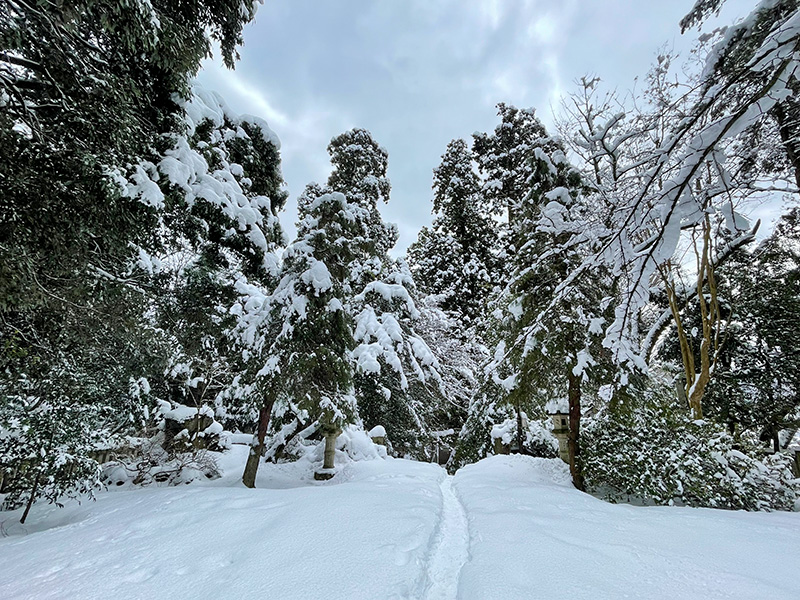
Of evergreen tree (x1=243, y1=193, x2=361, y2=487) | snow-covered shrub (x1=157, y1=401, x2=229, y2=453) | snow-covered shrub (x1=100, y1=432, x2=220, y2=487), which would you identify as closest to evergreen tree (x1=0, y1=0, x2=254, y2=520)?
evergreen tree (x1=243, y1=193, x2=361, y2=487)

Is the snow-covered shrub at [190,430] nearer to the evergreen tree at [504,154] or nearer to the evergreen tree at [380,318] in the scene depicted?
the evergreen tree at [380,318]

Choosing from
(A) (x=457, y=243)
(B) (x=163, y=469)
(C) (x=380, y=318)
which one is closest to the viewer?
(B) (x=163, y=469)

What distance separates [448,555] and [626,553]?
48.0 inches

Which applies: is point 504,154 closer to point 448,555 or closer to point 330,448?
point 330,448

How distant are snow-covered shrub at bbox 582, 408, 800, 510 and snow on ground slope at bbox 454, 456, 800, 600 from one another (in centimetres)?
67

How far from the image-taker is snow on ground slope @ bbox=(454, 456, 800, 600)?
1887 millimetres

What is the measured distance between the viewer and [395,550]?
2.40m

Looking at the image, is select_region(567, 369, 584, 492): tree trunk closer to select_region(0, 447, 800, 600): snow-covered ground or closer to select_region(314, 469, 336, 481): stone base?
select_region(0, 447, 800, 600): snow-covered ground

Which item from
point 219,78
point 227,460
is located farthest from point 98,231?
point 227,460

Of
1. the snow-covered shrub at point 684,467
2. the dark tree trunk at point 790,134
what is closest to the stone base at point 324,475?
the snow-covered shrub at point 684,467

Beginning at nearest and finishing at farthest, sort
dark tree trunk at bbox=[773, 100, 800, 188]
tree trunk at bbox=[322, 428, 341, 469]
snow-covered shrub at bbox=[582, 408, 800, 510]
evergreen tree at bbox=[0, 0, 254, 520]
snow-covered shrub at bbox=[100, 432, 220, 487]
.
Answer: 1. evergreen tree at bbox=[0, 0, 254, 520]
2. dark tree trunk at bbox=[773, 100, 800, 188]
3. snow-covered shrub at bbox=[582, 408, 800, 510]
4. snow-covered shrub at bbox=[100, 432, 220, 487]
5. tree trunk at bbox=[322, 428, 341, 469]

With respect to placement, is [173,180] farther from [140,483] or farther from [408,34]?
[140,483]

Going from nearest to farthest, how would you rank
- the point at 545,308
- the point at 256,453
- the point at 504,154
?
the point at 545,308
the point at 256,453
the point at 504,154

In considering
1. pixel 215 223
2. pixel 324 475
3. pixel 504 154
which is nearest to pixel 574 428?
pixel 324 475
